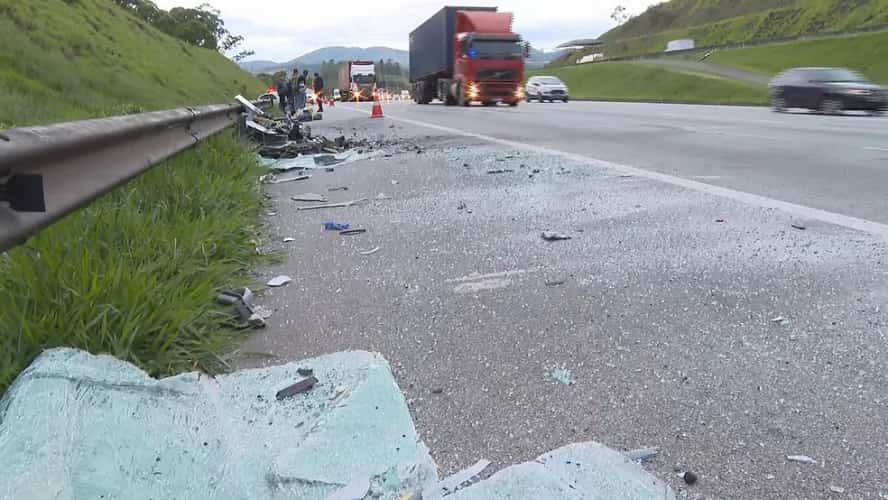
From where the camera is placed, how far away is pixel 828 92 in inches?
927

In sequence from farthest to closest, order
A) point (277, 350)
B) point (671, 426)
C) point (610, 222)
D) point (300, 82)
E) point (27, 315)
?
point (300, 82), point (610, 222), point (277, 350), point (27, 315), point (671, 426)

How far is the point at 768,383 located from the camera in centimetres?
245

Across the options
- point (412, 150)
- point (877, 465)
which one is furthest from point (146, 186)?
point (412, 150)

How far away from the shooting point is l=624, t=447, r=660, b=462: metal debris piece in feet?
6.57

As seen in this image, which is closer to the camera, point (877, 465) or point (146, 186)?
point (877, 465)

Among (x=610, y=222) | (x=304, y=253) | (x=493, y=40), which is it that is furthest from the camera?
(x=493, y=40)

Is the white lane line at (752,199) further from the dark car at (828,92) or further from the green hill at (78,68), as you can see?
the dark car at (828,92)

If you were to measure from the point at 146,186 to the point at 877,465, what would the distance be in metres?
4.25

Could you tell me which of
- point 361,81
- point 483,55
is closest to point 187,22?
point 361,81

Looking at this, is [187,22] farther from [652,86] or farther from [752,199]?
[752,199]

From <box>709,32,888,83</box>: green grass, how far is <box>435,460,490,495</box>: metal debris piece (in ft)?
166

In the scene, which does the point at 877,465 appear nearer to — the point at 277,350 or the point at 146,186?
the point at 277,350

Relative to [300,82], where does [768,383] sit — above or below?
below

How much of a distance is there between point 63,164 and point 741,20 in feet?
335
